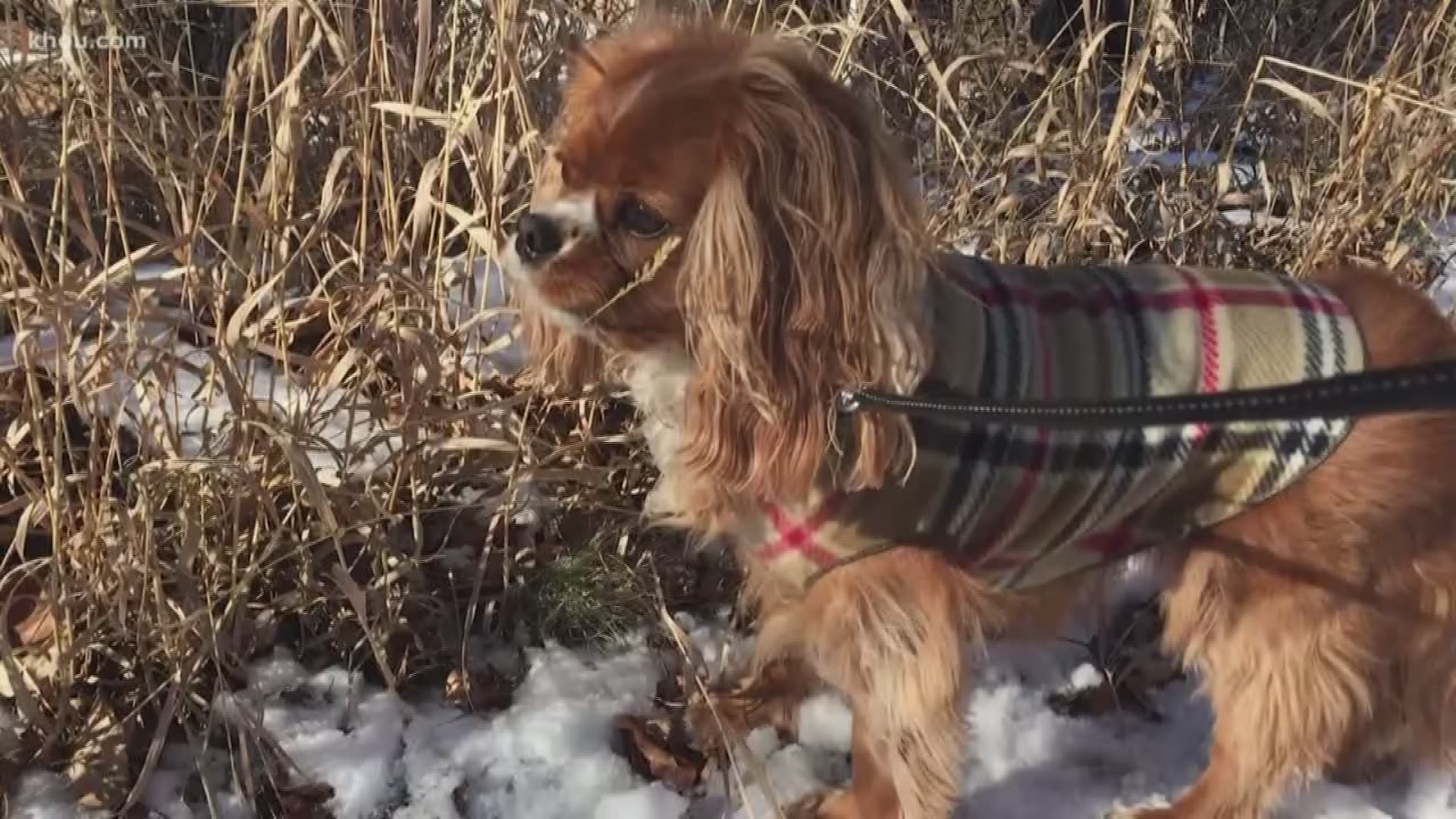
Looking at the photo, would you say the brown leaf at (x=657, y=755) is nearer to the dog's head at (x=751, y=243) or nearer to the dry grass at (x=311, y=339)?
the dry grass at (x=311, y=339)

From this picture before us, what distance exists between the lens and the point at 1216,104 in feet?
11.5

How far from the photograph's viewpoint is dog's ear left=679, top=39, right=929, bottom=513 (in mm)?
1571

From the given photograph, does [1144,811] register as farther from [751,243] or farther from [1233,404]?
[751,243]

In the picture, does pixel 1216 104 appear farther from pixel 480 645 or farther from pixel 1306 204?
pixel 480 645

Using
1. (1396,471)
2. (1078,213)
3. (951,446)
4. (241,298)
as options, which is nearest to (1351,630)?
(1396,471)

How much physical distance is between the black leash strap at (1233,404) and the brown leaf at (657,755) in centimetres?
93

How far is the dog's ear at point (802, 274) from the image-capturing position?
61.9 inches

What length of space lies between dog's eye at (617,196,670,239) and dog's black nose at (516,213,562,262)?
0.08 metres

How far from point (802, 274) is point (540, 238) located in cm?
33

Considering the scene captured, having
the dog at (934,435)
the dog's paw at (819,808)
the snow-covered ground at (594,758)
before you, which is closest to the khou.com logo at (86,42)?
the dog at (934,435)

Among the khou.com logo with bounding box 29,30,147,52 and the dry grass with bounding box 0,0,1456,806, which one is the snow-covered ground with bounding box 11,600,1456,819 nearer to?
the dry grass with bounding box 0,0,1456,806

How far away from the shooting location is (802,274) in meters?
1.61

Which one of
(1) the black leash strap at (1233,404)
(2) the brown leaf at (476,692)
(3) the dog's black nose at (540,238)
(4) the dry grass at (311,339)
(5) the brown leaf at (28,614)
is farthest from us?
(2) the brown leaf at (476,692)

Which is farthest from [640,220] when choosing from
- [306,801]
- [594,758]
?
[306,801]
